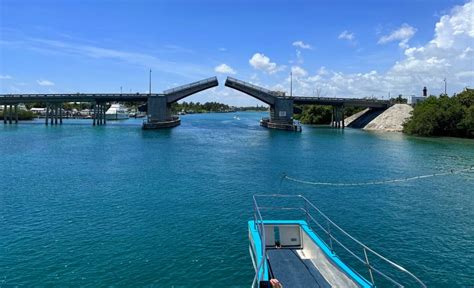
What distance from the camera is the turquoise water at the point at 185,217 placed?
11703mm

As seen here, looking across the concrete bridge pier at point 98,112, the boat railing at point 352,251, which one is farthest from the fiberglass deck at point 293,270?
the concrete bridge pier at point 98,112

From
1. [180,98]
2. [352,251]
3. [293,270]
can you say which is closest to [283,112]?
[180,98]

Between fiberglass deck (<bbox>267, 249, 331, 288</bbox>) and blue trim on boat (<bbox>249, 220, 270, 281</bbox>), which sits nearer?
blue trim on boat (<bbox>249, 220, 270, 281</bbox>)

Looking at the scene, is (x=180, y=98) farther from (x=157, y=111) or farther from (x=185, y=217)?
(x=185, y=217)

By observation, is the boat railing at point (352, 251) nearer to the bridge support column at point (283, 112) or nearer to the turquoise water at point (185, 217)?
the turquoise water at point (185, 217)

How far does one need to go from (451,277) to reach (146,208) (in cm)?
1338

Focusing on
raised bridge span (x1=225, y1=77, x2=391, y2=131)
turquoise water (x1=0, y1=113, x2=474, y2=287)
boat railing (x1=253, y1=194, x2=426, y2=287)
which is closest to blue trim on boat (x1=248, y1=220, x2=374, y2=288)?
boat railing (x1=253, y1=194, x2=426, y2=287)

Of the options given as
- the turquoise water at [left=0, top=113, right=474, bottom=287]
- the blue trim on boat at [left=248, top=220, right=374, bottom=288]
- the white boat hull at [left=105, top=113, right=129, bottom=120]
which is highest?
the white boat hull at [left=105, top=113, right=129, bottom=120]

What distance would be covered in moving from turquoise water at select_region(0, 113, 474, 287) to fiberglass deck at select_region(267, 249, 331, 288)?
3.16 feet

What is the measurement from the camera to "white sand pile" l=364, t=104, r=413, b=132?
80.9 meters

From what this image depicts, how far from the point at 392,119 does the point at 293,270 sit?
81164mm

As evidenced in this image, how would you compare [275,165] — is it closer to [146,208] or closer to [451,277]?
[146,208]

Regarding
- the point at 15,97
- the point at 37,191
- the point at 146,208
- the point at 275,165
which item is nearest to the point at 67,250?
the point at 146,208

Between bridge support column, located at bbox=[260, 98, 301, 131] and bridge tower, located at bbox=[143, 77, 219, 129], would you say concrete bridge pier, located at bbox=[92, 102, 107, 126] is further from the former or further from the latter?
bridge support column, located at bbox=[260, 98, 301, 131]
